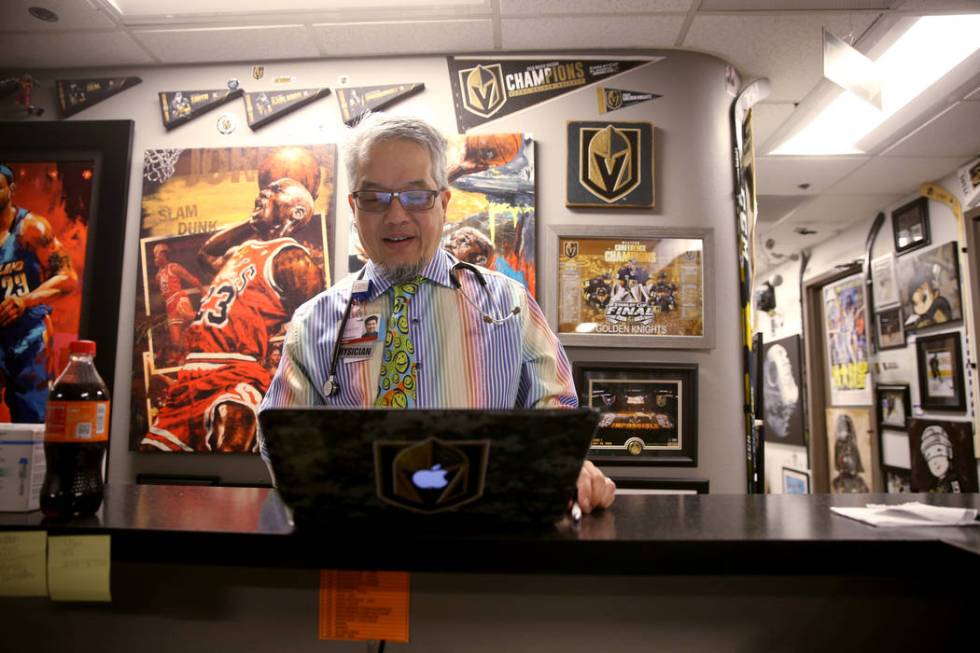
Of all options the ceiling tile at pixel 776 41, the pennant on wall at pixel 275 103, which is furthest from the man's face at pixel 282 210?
the ceiling tile at pixel 776 41

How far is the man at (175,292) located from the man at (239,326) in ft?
0.17

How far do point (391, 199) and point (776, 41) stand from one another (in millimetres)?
2234

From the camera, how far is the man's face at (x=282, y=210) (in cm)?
292

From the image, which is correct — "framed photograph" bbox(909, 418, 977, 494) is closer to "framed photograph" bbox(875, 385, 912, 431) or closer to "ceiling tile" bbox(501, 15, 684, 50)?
"framed photograph" bbox(875, 385, 912, 431)

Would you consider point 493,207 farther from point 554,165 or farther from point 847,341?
point 847,341

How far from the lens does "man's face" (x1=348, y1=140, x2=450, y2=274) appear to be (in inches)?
55.7

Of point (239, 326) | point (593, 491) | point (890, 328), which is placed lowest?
point (593, 491)

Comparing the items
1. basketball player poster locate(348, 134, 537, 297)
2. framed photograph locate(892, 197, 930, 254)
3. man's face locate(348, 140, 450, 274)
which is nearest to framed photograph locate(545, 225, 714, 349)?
basketball player poster locate(348, 134, 537, 297)

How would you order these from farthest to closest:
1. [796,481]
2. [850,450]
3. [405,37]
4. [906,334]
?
1. [796,481]
2. [850,450]
3. [906,334]
4. [405,37]

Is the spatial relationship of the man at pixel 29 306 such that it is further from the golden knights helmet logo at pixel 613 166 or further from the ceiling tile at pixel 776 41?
the ceiling tile at pixel 776 41

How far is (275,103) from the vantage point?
9.89 ft

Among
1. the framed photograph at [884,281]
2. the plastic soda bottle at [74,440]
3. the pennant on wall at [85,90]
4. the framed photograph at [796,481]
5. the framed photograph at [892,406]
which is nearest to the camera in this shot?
the plastic soda bottle at [74,440]

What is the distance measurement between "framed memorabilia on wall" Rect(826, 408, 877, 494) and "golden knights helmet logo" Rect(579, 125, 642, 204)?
12.2 ft

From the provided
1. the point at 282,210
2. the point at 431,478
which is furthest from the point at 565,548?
the point at 282,210
